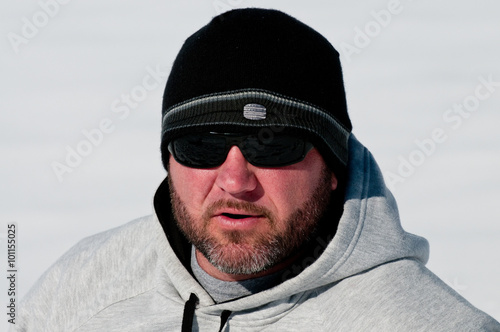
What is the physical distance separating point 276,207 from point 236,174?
18cm

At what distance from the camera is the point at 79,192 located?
→ 718 centimetres

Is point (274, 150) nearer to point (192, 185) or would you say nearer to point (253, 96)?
point (253, 96)

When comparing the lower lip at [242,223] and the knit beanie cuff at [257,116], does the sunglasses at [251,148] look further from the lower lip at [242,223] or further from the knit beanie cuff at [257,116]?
the lower lip at [242,223]

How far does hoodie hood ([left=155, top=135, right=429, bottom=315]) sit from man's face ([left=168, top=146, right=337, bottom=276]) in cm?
12

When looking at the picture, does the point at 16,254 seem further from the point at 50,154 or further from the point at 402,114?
the point at 402,114

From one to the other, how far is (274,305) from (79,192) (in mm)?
4489

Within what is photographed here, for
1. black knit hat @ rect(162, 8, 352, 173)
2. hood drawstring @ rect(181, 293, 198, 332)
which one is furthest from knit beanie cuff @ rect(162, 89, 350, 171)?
hood drawstring @ rect(181, 293, 198, 332)

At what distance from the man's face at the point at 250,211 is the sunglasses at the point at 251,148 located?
2cm

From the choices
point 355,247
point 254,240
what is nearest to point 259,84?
point 254,240

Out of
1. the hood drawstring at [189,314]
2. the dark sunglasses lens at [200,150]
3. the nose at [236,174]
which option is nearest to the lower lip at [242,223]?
the nose at [236,174]

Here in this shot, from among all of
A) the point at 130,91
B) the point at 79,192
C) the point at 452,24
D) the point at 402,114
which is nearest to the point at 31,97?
the point at 130,91

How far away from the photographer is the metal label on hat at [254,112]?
289 centimetres

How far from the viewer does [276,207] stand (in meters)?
2.97

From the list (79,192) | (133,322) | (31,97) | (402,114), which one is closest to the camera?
(133,322)
